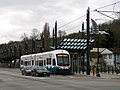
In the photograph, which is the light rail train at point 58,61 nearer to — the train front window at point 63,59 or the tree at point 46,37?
the train front window at point 63,59

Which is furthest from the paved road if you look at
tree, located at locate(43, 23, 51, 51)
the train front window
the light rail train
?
tree, located at locate(43, 23, 51, 51)

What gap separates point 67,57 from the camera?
5328 cm

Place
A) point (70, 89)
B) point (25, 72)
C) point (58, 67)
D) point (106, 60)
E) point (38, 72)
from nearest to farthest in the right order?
point (70, 89) → point (38, 72) → point (58, 67) → point (25, 72) → point (106, 60)

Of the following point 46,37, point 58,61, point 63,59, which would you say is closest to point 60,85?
point 58,61

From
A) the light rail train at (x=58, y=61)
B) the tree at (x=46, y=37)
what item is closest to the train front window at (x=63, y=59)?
the light rail train at (x=58, y=61)

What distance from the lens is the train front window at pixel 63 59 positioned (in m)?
52.6

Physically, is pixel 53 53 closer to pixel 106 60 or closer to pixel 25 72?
pixel 25 72

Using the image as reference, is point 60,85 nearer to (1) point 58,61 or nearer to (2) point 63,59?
(1) point 58,61

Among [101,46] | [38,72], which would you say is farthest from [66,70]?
[101,46]

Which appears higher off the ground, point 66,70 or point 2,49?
point 2,49

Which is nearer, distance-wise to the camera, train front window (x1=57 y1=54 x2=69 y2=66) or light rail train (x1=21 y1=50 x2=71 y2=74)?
light rail train (x1=21 y1=50 x2=71 y2=74)

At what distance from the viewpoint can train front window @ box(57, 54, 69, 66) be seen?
173ft

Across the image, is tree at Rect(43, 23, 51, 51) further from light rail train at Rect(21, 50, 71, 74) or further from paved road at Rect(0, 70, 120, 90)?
paved road at Rect(0, 70, 120, 90)

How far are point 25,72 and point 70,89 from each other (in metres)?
34.6
